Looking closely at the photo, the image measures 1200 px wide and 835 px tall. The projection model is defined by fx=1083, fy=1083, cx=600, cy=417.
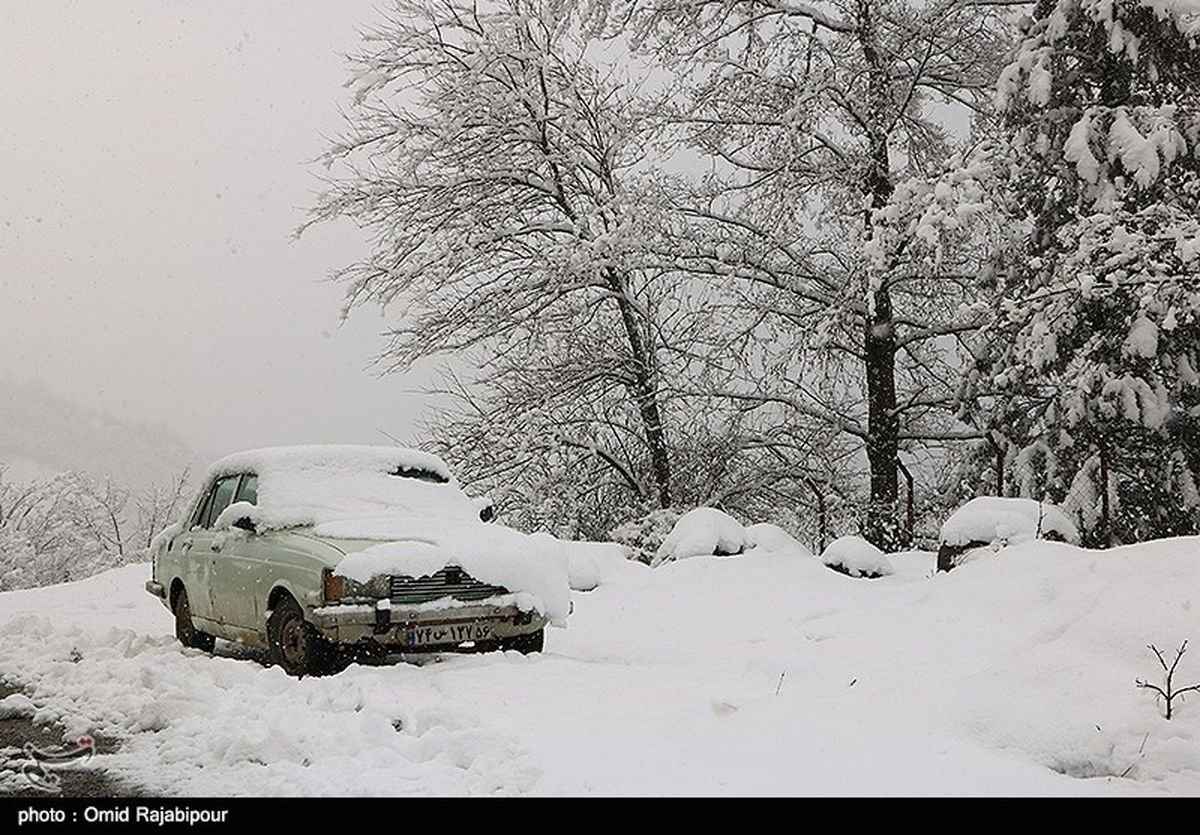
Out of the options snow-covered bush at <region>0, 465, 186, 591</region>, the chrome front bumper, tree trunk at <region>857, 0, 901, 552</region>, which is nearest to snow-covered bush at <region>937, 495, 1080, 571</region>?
tree trunk at <region>857, 0, 901, 552</region>

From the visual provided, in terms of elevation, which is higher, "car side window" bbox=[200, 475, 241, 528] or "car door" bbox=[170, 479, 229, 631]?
"car side window" bbox=[200, 475, 241, 528]

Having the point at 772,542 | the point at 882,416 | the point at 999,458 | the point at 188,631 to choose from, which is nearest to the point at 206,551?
the point at 188,631

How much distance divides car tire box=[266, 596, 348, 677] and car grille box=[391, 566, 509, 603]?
62 cm

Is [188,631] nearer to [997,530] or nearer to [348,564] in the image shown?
[348,564]

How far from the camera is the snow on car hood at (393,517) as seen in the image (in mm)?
8172

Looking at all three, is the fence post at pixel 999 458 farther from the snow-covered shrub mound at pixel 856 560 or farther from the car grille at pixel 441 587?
the car grille at pixel 441 587

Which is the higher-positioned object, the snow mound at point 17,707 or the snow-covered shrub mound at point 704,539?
the snow-covered shrub mound at point 704,539

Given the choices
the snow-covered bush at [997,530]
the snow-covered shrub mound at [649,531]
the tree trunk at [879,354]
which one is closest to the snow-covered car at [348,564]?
the snow-covered bush at [997,530]

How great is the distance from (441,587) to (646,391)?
1162 cm

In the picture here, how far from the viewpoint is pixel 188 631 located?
10.2 metres

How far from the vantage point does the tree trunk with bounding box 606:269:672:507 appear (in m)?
19.0

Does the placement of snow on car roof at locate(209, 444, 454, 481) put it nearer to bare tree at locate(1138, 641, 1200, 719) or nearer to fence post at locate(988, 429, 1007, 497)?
bare tree at locate(1138, 641, 1200, 719)

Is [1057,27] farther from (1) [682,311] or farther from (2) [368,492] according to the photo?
(2) [368,492]

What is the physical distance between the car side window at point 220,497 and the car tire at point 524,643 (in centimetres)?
310
